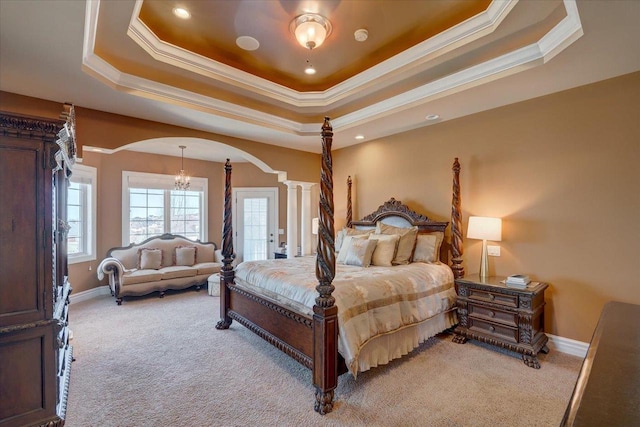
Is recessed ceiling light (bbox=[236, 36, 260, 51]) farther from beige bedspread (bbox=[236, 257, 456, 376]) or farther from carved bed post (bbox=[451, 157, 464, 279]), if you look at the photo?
carved bed post (bbox=[451, 157, 464, 279])

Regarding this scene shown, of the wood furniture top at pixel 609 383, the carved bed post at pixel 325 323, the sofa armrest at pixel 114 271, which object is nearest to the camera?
the wood furniture top at pixel 609 383

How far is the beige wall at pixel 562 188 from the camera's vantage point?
2742 millimetres

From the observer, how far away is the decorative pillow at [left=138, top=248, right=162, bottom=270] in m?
5.40

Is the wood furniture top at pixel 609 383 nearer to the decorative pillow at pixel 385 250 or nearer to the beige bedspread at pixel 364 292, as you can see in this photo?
the beige bedspread at pixel 364 292

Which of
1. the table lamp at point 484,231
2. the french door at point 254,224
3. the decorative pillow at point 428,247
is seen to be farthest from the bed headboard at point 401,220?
the french door at point 254,224

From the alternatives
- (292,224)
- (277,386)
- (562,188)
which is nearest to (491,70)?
(562,188)

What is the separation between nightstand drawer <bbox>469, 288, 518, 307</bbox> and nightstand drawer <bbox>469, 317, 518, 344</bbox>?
24cm

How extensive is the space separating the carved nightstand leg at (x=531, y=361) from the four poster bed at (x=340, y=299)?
801 mm

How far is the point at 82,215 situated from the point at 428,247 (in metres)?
5.81

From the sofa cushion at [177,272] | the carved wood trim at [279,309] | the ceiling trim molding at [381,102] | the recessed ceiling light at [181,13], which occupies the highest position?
the recessed ceiling light at [181,13]

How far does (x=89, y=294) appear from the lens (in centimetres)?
513

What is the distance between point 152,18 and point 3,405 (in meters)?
2.92

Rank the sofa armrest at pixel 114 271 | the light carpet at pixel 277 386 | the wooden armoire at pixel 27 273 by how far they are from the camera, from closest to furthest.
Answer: the wooden armoire at pixel 27 273 → the light carpet at pixel 277 386 → the sofa armrest at pixel 114 271

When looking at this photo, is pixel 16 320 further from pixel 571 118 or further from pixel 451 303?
pixel 571 118
